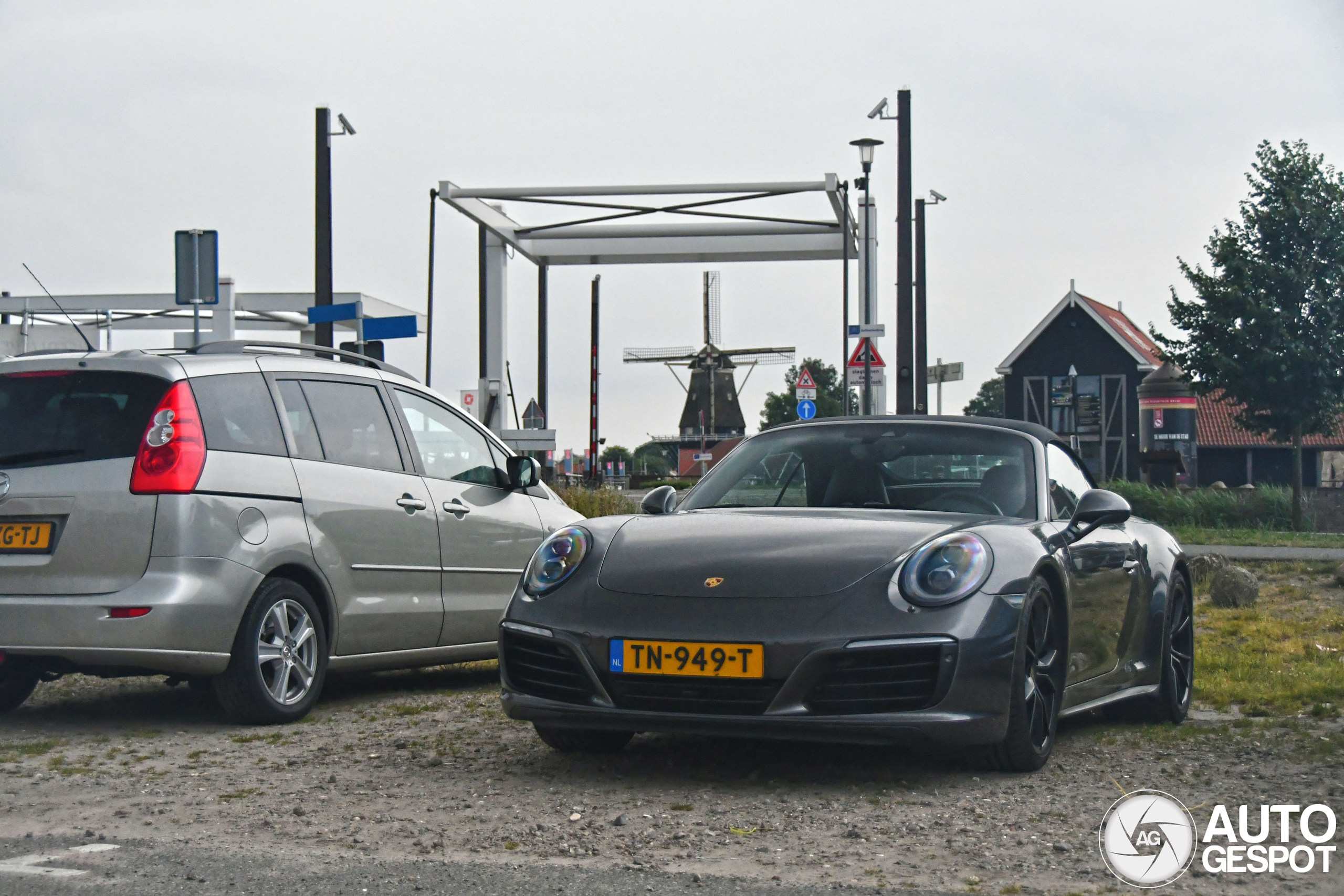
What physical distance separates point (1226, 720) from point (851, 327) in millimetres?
17484

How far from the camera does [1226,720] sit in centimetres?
662

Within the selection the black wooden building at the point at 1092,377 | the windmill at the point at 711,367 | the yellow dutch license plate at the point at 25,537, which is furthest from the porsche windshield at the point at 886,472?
the windmill at the point at 711,367

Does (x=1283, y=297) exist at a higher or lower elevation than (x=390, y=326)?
higher

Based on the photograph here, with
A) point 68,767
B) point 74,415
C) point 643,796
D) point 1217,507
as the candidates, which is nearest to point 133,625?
point 68,767

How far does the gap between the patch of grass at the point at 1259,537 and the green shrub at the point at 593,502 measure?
302 inches

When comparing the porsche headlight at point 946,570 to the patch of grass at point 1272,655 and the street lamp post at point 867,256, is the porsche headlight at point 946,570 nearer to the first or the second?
the patch of grass at point 1272,655

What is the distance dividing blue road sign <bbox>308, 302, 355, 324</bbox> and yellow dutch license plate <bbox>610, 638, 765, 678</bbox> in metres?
10.9

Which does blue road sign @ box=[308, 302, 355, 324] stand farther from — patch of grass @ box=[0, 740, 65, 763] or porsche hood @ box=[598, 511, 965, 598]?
porsche hood @ box=[598, 511, 965, 598]

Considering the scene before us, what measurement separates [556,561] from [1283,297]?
28073mm

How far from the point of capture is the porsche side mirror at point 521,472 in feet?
26.6

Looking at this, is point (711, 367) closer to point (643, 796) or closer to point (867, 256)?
point (867, 256)

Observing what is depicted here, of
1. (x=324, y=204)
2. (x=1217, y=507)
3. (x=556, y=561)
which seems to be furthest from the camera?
(x=1217, y=507)

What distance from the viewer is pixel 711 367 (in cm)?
8381

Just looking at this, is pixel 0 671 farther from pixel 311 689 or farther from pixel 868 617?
pixel 868 617
